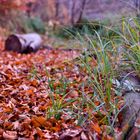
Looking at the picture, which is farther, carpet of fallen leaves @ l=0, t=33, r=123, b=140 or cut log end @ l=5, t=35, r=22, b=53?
cut log end @ l=5, t=35, r=22, b=53

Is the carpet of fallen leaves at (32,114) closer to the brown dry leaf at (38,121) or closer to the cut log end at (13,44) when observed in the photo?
the brown dry leaf at (38,121)

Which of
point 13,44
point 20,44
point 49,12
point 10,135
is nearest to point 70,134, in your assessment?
point 10,135

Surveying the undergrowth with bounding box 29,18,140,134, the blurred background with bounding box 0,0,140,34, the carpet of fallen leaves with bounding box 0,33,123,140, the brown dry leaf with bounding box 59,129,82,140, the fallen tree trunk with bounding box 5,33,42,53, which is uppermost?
the undergrowth with bounding box 29,18,140,134

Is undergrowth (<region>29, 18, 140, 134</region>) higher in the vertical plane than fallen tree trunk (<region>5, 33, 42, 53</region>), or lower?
higher

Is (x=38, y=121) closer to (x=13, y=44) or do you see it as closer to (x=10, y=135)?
(x=10, y=135)

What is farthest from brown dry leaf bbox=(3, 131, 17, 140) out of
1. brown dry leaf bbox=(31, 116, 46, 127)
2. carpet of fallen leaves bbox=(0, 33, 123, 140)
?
brown dry leaf bbox=(31, 116, 46, 127)

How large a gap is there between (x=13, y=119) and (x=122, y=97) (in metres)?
0.90

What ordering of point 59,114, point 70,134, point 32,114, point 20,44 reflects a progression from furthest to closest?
point 20,44, point 32,114, point 59,114, point 70,134

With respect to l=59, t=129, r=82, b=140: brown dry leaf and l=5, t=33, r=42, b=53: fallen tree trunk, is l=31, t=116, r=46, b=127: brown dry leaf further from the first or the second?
l=5, t=33, r=42, b=53: fallen tree trunk

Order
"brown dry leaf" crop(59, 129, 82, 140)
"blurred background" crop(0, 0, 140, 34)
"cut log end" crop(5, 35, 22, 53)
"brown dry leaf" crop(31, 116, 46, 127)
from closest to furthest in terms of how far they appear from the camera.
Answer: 1. "brown dry leaf" crop(59, 129, 82, 140)
2. "brown dry leaf" crop(31, 116, 46, 127)
3. "cut log end" crop(5, 35, 22, 53)
4. "blurred background" crop(0, 0, 140, 34)

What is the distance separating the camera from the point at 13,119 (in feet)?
7.30

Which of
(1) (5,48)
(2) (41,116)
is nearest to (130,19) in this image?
(2) (41,116)

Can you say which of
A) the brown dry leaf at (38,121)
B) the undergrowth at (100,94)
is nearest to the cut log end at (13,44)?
the undergrowth at (100,94)

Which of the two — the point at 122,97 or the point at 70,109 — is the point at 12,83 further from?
the point at 122,97
